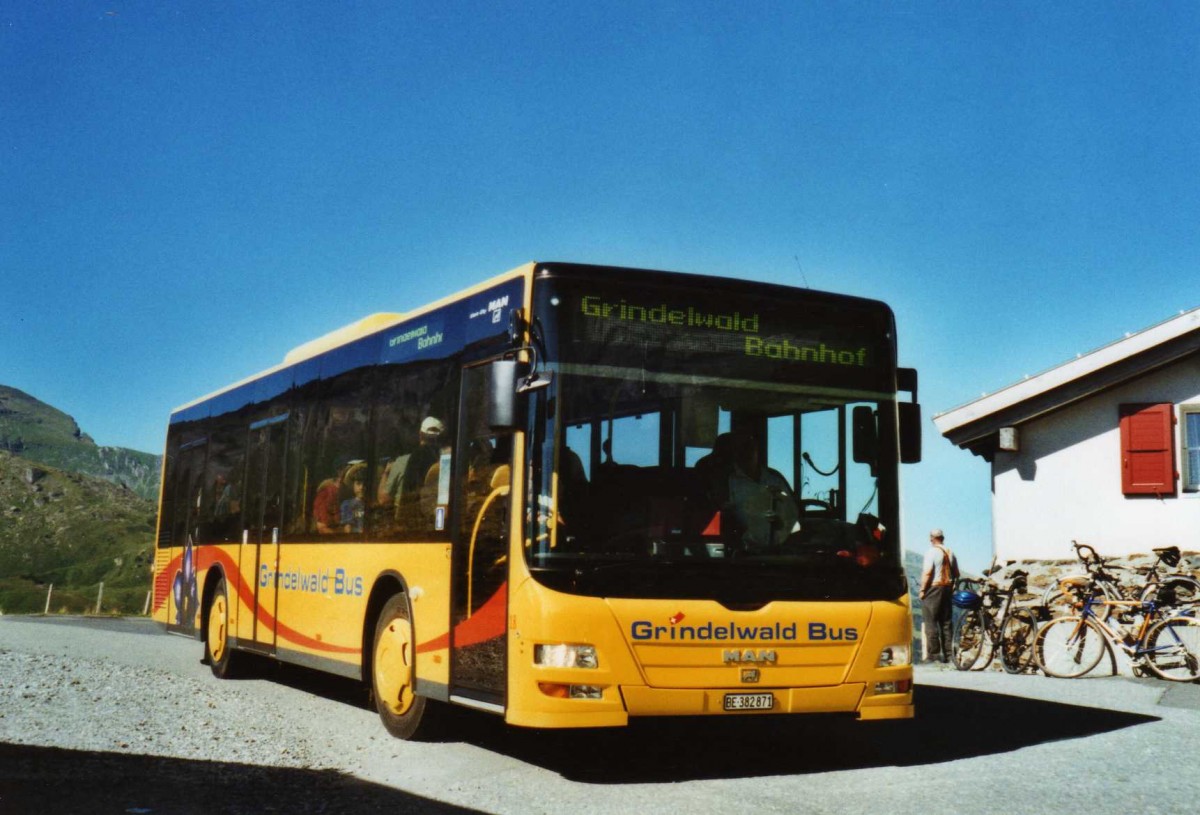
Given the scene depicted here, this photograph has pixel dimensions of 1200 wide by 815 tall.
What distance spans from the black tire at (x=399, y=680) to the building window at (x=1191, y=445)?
497 inches

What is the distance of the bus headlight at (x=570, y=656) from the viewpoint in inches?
302

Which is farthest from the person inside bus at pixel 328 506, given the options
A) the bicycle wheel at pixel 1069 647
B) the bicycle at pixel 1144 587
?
the bicycle wheel at pixel 1069 647

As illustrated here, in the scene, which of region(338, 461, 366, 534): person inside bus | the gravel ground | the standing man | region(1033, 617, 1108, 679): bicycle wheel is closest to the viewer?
the gravel ground

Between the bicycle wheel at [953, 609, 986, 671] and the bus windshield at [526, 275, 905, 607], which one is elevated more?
the bus windshield at [526, 275, 905, 607]

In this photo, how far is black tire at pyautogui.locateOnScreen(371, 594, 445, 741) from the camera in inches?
371

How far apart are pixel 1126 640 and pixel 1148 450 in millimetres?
4553

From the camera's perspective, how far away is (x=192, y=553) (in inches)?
616

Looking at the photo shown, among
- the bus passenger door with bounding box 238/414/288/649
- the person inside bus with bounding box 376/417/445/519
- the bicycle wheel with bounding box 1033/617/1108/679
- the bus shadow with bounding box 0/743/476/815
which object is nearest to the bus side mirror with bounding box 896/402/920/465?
the person inside bus with bounding box 376/417/445/519

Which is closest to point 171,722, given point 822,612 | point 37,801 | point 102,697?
point 102,697

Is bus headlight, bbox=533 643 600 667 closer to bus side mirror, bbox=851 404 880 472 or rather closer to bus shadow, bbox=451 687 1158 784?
bus shadow, bbox=451 687 1158 784

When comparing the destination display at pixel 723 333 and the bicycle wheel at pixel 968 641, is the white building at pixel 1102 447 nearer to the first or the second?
the bicycle wheel at pixel 968 641

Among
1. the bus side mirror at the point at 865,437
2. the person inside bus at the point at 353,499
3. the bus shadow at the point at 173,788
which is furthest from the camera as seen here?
the person inside bus at the point at 353,499

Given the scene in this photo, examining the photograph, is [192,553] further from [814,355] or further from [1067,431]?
[1067,431]

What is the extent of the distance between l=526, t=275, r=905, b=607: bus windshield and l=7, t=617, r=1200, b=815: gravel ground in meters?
1.21
